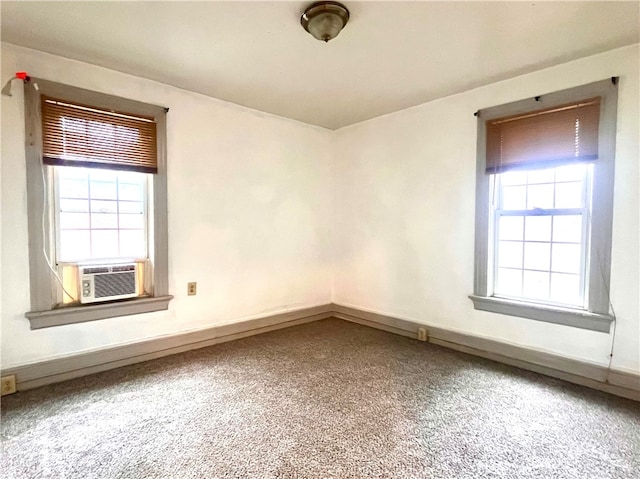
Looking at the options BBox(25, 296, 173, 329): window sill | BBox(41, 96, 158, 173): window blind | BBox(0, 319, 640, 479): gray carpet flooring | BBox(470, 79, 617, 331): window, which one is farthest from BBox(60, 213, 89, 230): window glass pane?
BBox(470, 79, 617, 331): window

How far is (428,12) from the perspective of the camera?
74.0 inches

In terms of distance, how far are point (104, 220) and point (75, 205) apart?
Result: 218 mm

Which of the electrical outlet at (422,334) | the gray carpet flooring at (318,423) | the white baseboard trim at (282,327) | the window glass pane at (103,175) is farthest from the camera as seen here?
the electrical outlet at (422,334)

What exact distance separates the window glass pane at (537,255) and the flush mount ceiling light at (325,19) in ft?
7.40

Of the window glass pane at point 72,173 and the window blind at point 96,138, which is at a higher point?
the window blind at point 96,138

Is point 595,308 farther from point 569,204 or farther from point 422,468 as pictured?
point 422,468

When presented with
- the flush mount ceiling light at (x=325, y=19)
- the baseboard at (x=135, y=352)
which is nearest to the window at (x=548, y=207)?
the flush mount ceiling light at (x=325, y=19)

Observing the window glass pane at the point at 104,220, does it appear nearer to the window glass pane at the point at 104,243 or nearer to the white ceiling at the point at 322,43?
the window glass pane at the point at 104,243

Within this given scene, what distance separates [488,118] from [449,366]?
214 cm

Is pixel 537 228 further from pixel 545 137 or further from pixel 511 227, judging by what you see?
pixel 545 137

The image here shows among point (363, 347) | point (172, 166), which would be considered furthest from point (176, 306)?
point (363, 347)

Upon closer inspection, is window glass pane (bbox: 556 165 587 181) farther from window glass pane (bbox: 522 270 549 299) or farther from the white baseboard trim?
the white baseboard trim

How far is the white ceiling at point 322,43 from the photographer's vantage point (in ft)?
6.15

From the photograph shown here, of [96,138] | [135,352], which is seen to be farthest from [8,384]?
[96,138]
